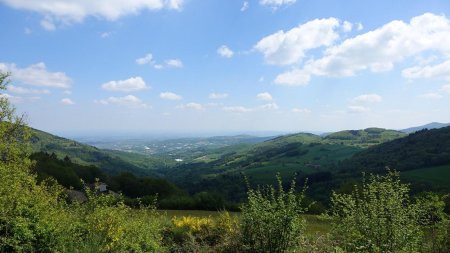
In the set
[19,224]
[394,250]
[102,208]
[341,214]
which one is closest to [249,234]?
[341,214]

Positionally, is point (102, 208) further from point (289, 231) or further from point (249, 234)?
point (289, 231)

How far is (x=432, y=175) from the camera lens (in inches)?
3597

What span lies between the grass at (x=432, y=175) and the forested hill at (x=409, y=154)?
4.57m

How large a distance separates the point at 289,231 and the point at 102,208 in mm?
5514

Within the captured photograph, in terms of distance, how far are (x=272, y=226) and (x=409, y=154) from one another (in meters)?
124

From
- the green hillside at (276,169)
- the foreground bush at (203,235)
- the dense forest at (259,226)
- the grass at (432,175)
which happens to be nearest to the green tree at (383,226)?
the dense forest at (259,226)

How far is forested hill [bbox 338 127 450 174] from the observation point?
104 metres

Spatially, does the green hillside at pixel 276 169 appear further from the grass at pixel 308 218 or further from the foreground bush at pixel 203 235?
the foreground bush at pixel 203 235

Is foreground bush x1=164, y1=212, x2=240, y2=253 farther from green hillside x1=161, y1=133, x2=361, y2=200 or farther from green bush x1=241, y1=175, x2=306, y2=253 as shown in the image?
green hillside x1=161, y1=133, x2=361, y2=200

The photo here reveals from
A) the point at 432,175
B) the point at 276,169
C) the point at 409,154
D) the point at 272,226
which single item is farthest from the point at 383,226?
the point at 276,169

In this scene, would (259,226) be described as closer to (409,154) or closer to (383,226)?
(383,226)

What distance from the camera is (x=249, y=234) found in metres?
9.33

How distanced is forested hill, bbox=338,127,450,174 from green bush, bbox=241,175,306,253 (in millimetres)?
104199

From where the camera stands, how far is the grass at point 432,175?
3374 inches
